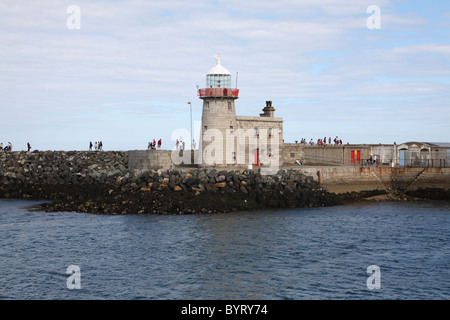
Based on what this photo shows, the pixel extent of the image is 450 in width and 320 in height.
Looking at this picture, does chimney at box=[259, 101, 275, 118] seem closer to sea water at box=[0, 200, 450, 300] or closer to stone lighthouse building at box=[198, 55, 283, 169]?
stone lighthouse building at box=[198, 55, 283, 169]

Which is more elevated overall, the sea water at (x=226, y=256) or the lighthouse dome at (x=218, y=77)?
the lighthouse dome at (x=218, y=77)

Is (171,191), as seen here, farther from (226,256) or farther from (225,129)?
(226,256)

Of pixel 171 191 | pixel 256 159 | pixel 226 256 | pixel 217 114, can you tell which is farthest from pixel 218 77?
pixel 226 256

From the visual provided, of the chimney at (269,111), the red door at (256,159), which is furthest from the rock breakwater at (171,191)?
the chimney at (269,111)

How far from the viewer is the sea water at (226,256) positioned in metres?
17.8

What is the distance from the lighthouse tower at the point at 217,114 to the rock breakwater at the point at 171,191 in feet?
15.1

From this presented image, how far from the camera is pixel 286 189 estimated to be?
37625 millimetres

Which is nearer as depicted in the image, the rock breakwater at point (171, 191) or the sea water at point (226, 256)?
the sea water at point (226, 256)

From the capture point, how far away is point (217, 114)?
42531 mm

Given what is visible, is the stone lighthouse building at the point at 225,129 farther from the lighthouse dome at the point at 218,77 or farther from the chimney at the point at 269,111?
the chimney at the point at 269,111

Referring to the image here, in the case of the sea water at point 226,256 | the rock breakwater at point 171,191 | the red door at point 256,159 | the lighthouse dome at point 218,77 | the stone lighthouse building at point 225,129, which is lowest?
the sea water at point 226,256
